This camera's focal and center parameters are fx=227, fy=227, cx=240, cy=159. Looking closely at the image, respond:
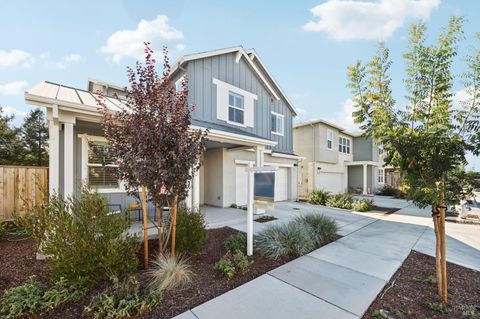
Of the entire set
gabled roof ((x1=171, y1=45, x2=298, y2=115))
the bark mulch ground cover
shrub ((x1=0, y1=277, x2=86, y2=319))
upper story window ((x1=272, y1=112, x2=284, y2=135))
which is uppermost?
gabled roof ((x1=171, y1=45, x2=298, y2=115))

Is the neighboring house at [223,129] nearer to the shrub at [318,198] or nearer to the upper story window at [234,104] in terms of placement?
the upper story window at [234,104]

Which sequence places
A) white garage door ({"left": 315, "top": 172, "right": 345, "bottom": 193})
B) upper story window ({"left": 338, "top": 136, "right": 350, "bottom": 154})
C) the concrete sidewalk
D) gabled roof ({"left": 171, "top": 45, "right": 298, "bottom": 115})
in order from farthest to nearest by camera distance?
1. upper story window ({"left": 338, "top": 136, "right": 350, "bottom": 154})
2. white garage door ({"left": 315, "top": 172, "right": 345, "bottom": 193})
3. gabled roof ({"left": 171, "top": 45, "right": 298, "bottom": 115})
4. the concrete sidewalk

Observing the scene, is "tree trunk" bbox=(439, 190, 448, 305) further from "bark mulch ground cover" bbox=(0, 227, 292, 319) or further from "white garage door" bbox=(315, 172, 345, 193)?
"white garage door" bbox=(315, 172, 345, 193)

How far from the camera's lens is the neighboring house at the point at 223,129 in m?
7.33

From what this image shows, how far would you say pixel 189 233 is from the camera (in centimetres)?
491

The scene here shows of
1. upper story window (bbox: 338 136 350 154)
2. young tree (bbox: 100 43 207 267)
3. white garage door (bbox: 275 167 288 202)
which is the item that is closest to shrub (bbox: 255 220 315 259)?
young tree (bbox: 100 43 207 267)

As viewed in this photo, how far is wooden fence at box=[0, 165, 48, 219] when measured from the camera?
704 cm

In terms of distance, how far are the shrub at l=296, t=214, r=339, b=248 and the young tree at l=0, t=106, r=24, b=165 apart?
16.2m

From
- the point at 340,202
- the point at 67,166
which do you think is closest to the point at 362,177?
the point at 340,202

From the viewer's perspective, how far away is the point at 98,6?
7.09m

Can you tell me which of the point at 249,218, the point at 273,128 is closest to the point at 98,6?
the point at 249,218

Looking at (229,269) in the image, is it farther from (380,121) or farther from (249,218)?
(380,121)

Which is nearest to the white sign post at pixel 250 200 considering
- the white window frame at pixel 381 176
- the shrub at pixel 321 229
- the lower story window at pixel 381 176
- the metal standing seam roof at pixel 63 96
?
the shrub at pixel 321 229

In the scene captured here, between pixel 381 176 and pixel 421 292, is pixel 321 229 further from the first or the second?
pixel 381 176
